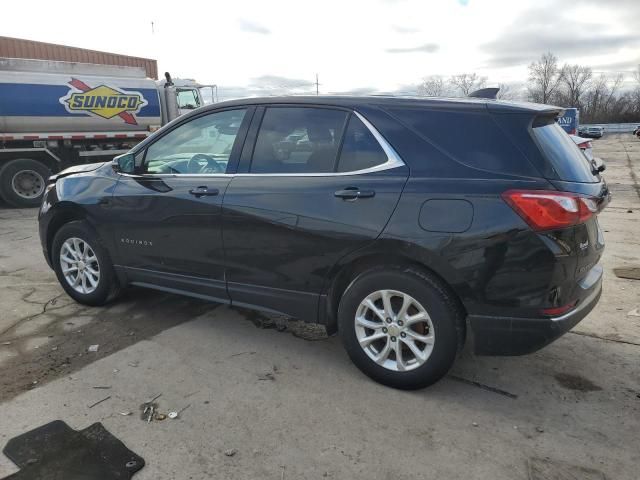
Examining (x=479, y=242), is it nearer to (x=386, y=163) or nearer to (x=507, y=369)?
(x=386, y=163)

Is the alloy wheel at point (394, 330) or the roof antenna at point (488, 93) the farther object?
the roof antenna at point (488, 93)

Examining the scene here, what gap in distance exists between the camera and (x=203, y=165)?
12.2 feet

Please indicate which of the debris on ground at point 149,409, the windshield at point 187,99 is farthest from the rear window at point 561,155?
the windshield at point 187,99

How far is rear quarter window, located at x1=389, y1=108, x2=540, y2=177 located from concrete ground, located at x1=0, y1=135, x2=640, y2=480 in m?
1.38

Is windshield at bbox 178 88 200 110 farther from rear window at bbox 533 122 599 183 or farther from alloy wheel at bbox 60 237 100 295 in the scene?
rear window at bbox 533 122 599 183

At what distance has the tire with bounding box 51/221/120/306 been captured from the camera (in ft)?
14.1

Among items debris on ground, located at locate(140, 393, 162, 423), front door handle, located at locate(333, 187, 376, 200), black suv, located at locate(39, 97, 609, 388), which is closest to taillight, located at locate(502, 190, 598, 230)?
black suv, located at locate(39, 97, 609, 388)

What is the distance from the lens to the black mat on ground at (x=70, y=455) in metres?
2.39

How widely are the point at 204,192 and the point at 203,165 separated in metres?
0.26

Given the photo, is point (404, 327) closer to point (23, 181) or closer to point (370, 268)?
point (370, 268)

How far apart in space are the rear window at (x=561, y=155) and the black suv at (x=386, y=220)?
1cm

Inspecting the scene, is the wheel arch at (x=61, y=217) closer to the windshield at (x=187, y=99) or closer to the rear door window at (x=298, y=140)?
the rear door window at (x=298, y=140)

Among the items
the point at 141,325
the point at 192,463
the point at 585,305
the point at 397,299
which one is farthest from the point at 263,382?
the point at 585,305

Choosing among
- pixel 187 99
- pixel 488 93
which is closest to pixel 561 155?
pixel 488 93
